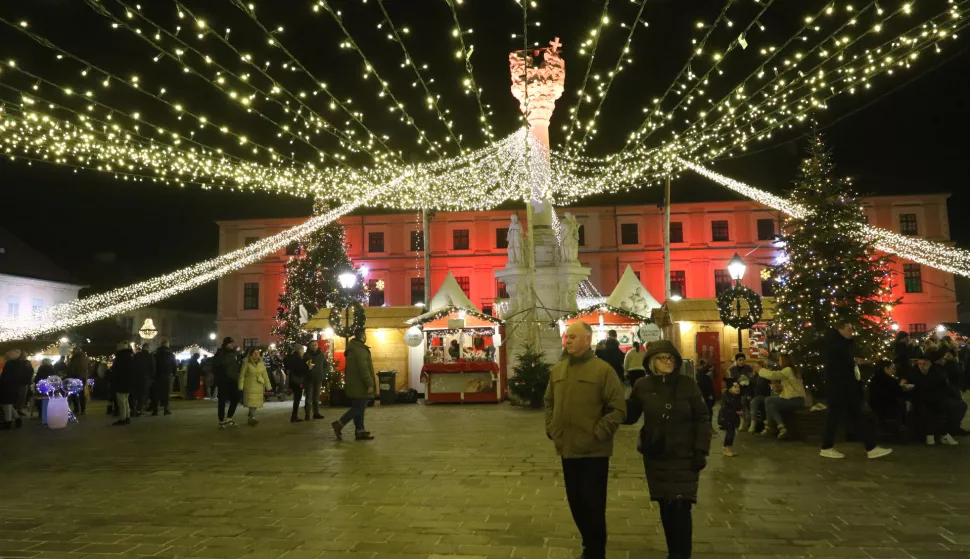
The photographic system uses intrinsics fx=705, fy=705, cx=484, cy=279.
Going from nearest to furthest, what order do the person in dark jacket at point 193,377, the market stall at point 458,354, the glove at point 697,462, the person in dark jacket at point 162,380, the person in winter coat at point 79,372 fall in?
the glove at point 697,462 → the person in dark jacket at point 162,380 → the person in winter coat at point 79,372 → the market stall at point 458,354 → the person in dark jacket at point 193,377

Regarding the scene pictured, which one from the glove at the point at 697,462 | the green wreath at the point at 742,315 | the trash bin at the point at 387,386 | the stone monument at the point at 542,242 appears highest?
the stone monument at the point at 542,242

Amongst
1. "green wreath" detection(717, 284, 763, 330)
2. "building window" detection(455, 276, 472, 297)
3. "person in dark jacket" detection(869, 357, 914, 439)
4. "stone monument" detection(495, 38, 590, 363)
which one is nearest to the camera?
"person in dark jacket" detection(869, 357, 914, 439)

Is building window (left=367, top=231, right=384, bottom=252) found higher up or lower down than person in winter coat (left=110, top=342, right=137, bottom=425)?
higher up

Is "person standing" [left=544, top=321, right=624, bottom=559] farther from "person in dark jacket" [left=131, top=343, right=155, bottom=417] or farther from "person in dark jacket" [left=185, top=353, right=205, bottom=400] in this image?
"person in dark jacket" [left=185, top=353, right=205, bottom=400]

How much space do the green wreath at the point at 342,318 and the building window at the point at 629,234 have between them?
32776 millimetres

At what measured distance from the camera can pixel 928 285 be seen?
145 ft

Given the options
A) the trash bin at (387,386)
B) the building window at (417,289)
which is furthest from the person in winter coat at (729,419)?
the building window at (417,289)

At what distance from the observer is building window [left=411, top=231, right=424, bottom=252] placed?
4834cm

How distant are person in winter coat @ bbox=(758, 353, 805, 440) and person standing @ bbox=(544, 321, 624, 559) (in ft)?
23.4

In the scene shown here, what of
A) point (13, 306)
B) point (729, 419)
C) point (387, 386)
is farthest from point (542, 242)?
point (13, 306)

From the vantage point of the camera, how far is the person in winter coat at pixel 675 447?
4.58m

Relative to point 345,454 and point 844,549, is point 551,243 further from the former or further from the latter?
point 844,549

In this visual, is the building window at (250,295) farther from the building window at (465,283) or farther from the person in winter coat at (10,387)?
the person in winter coat at (10,387)

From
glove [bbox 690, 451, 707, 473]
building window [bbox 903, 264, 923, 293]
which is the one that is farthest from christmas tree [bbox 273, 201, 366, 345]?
glove [bbox 690, 451, 707, 473]
